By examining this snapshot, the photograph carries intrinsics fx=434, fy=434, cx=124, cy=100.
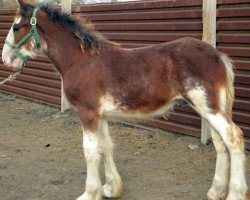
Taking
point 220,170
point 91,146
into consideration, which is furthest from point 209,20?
point 91,146

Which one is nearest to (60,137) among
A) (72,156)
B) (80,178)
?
(72,156)

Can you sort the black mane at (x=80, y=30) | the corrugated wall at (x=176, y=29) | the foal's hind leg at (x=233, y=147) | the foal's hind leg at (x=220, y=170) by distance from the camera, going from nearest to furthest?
the foal's hind leg at (x=233, y=147), the foal's hind leg at (x=220, y=170), the black mane at (x=80, y=30), the corrugated wall at (x=176, y=29)

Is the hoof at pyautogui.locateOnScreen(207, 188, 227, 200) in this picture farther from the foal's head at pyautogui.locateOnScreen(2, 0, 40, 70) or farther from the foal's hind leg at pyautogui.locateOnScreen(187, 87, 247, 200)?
the foal's head at pyautogui.locateOnScreen(2, 0, 40, 70)

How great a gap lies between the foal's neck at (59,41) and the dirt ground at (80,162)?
147 cm

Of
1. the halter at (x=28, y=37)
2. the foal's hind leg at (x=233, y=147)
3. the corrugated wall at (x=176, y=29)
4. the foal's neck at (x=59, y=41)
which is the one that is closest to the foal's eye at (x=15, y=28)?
the halter at (x=28, y=37)

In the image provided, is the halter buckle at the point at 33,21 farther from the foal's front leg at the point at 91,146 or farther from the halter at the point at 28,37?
the foal's front leg at the point at 91,146

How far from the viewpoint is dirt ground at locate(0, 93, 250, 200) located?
4.88m

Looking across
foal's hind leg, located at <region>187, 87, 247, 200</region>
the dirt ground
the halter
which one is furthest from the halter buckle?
the dirt ground

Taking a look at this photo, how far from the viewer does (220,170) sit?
4336 mm

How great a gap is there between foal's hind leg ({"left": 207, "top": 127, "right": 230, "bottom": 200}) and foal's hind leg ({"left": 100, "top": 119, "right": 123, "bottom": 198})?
3.25ft

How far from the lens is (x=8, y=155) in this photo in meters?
6.35

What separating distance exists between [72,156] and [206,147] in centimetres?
193

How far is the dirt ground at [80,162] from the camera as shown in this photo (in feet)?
16.0

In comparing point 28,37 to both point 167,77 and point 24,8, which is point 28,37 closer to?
point 24,8
